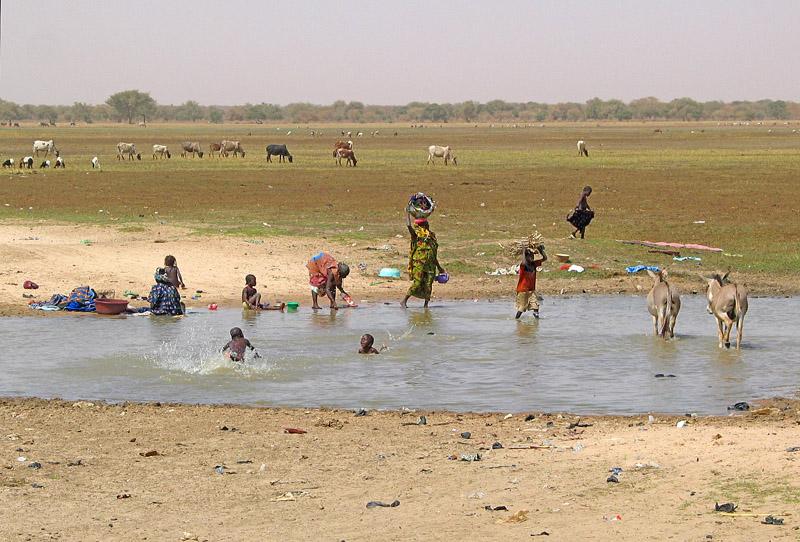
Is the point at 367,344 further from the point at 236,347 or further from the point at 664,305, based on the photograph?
the point at 664,305

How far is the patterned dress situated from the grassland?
11.8ft

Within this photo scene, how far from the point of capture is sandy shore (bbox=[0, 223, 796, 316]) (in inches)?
800

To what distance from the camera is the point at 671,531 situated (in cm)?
803

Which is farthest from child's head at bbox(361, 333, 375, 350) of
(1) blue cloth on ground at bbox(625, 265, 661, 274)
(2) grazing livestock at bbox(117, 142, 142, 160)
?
(2) grazing livestock at bbox(117, 142, 142, 160)

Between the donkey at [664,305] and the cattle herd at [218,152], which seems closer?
the donkey at [664,305]

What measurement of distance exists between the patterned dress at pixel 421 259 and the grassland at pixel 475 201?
11.8 ft

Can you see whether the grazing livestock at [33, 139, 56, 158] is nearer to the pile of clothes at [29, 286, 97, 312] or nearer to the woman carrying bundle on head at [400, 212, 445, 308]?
the pile of clothes at [29, 286, 97, 312]

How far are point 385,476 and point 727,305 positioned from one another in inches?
263

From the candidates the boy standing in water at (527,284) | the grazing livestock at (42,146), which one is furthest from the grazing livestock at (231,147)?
the boy standing in water at (527,284)

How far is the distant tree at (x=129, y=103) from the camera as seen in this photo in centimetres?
18562

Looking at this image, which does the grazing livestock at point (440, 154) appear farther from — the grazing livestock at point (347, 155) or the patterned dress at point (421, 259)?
the patterned dress at point (421, 259)

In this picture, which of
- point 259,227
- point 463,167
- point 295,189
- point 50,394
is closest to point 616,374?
point 50,394

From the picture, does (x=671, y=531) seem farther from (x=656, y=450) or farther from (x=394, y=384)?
(x=394, y=384)

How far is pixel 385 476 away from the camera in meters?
9.62
